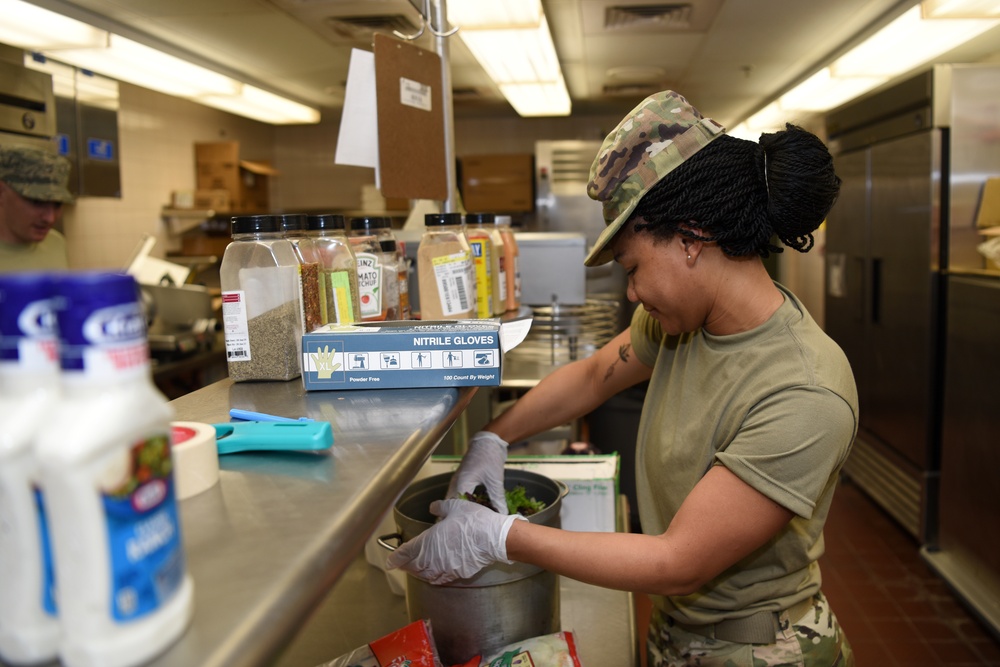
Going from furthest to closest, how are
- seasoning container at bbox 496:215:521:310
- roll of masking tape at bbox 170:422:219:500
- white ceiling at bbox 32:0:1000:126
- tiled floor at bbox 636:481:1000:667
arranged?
white ceiling at bbox 32:0:1000:126 < tiled floor at bbox 636:481:1000:667 < seasoning container at bbox 496:215:521:310 < roll of masking tape at bbox 170:422:219:500

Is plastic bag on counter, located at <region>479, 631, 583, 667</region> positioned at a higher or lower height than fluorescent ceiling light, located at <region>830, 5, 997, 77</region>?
lower

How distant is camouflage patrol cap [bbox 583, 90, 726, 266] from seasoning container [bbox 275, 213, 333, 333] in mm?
484

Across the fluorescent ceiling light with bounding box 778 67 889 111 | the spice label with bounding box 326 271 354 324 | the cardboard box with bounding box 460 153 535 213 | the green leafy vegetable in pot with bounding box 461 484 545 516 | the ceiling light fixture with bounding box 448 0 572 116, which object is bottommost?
the green leafy vegetable in pot with bounding box 461 484 545 516

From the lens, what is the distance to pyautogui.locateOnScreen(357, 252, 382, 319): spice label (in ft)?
4.48

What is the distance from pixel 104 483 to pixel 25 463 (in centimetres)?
5

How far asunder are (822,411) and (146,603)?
3.33 feet

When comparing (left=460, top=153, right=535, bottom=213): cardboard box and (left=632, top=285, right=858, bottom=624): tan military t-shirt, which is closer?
(left=632, top=285, right=858, bottom=624): tan military t-shirt

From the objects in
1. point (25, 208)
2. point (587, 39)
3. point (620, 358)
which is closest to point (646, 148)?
point (620, 358)

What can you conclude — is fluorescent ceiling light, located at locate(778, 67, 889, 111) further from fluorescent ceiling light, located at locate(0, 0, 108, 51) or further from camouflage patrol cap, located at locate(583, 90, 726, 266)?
camouflage patrol cap, located at locate(583, 90, 726, 266)

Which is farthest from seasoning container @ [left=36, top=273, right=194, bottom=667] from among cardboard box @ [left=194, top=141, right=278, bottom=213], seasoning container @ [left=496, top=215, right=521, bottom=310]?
cardboard box @ [left=194, top=141, right=278, bottom=213]

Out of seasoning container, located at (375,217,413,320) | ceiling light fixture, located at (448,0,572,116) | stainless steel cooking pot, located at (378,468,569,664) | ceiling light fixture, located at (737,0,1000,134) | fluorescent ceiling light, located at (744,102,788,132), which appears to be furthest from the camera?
fluorescent ceiling light, located at (744,102,788,132)

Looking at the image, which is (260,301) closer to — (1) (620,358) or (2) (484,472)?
(2) (484,472)

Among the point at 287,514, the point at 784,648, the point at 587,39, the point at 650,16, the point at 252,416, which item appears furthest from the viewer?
the point at 587,39

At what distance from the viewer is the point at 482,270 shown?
1.70 m
